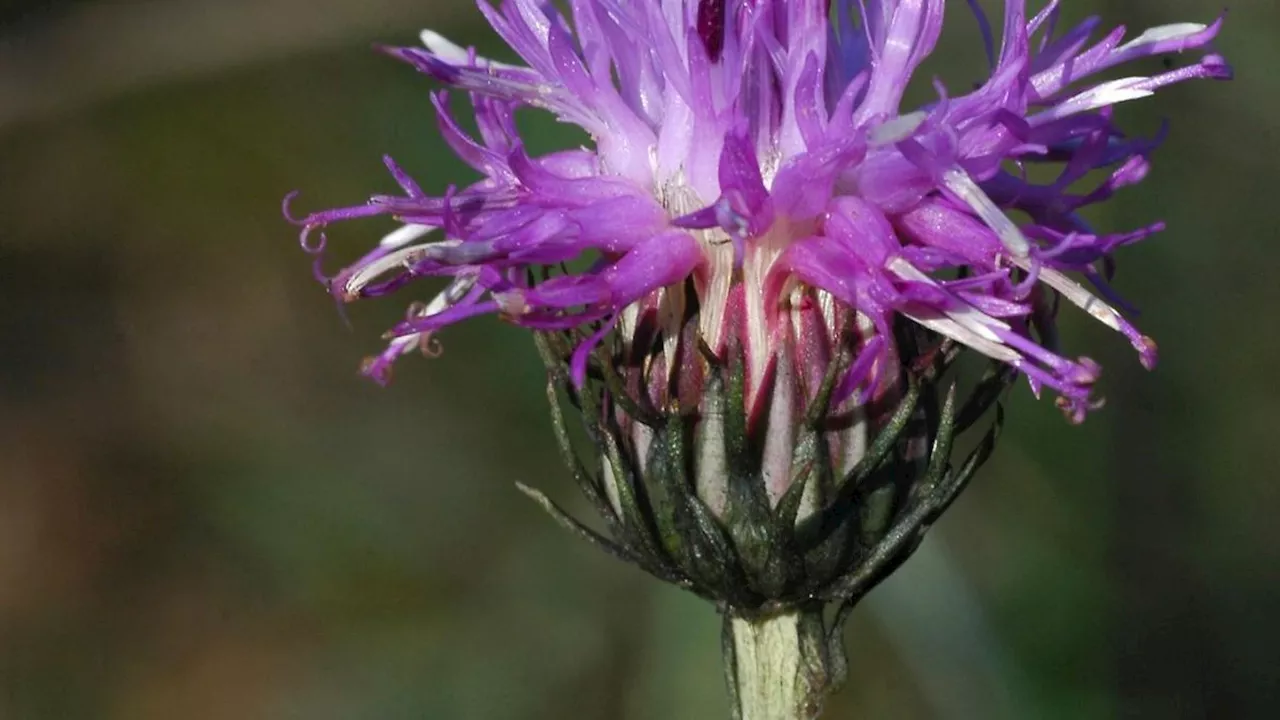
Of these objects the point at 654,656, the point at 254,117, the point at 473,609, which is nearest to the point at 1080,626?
the point at 654,656

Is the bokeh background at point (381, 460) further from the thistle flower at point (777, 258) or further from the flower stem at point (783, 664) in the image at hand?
the thistle flower at point (777, 258)

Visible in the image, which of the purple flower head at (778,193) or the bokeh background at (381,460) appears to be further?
the bokeh background at (381,460)

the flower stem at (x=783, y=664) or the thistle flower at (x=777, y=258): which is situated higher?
the thistle flower at (x=777, y=258)

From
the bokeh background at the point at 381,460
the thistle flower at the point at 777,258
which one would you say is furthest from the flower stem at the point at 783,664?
the bokeh background at the point at 381,460

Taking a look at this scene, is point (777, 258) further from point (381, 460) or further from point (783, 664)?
point (381, 460)

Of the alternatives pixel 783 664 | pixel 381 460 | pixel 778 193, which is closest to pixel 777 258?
pixel 778 193

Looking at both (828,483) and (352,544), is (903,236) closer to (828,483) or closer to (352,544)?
(828,483)

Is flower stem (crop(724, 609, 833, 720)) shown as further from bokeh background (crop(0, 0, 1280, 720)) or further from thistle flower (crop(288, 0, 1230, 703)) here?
bokeh background (crop(0, 0, 1280, 720))
